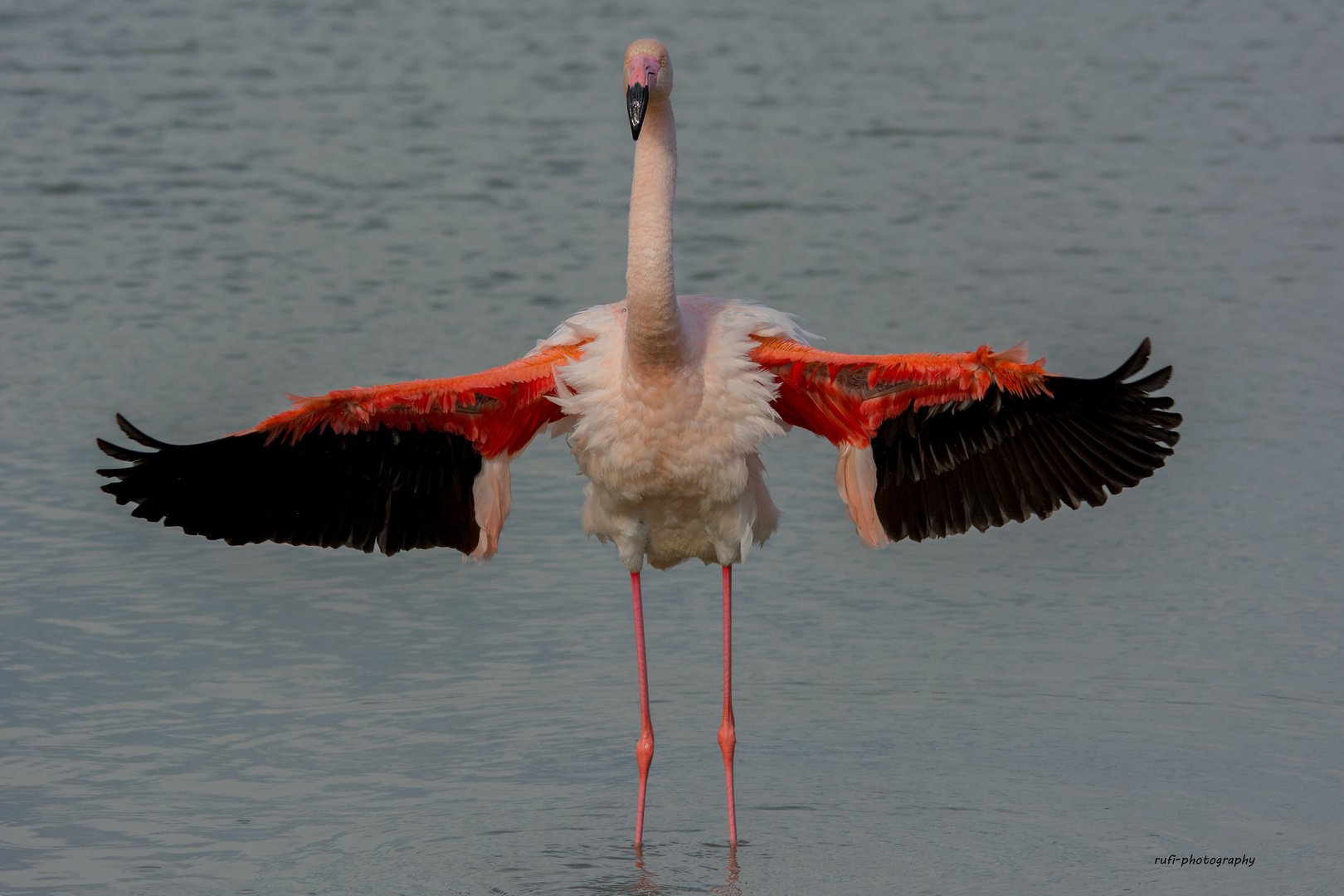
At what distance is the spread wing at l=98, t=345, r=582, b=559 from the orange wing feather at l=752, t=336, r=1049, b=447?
822mm

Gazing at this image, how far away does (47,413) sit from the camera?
10.3 meters

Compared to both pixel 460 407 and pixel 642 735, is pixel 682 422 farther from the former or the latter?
pixel 642 735

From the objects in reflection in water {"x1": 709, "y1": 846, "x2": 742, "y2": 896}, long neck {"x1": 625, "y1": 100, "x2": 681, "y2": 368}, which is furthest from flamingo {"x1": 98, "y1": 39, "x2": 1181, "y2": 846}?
reflection in water {"x1": 709, "y1": 846, "x2": 742, "y2": 896}

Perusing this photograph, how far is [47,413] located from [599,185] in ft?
18.4

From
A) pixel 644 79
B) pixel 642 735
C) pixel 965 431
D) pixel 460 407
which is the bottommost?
pixel 642 735

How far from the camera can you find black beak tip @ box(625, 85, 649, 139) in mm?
6168

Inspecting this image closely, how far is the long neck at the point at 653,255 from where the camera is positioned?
251 inches

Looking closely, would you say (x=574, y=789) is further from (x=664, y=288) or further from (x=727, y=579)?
(x=664, y=288)

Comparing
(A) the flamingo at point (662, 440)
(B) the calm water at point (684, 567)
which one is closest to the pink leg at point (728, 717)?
(A) the flamingo at point (662, 440)

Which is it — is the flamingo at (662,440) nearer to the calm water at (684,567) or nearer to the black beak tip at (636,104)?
the black beak tip at (636,104)

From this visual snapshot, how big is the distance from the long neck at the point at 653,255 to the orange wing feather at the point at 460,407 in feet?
1.36

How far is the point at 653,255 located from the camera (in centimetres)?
639

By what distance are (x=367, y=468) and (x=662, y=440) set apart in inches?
48.8

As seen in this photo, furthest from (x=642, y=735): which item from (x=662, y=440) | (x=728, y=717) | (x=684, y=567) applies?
(x=684, y=567)
